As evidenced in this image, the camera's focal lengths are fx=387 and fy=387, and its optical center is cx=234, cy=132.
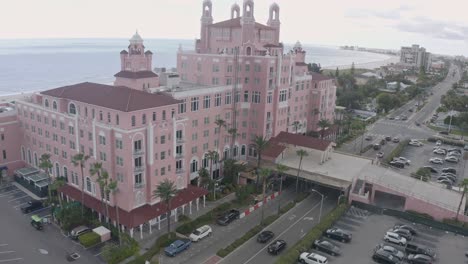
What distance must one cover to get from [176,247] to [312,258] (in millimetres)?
16969

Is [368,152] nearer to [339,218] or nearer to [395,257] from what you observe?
[339,218]

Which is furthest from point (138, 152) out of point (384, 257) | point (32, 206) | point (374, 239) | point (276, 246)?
point (374, 239)

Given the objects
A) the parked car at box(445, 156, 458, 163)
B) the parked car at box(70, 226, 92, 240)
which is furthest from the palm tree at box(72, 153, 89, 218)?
the parked car at box(445, 156, 458, 163)

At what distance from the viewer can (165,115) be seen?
57.1 metres

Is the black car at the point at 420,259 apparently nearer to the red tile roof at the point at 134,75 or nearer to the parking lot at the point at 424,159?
the parking lot at the point at 424,159

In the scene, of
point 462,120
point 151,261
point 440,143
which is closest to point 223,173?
point 151,261

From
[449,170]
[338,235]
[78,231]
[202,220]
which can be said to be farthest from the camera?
[449,170]

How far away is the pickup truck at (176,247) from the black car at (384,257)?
78.8ft

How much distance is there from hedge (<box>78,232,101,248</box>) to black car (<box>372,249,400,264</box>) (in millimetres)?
35924

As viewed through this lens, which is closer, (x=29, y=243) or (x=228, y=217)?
(x=29, y=243)

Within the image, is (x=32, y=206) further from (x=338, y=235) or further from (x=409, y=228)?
(x=409, y=228)

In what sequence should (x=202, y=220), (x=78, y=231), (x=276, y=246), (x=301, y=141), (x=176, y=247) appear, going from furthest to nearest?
(x=301, y=141), (x=202, y=220), (x=78, y=231), (x=276, y=246), (x=176, y=247)

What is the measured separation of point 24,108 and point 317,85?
6587cm

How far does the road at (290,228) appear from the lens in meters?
48.7
